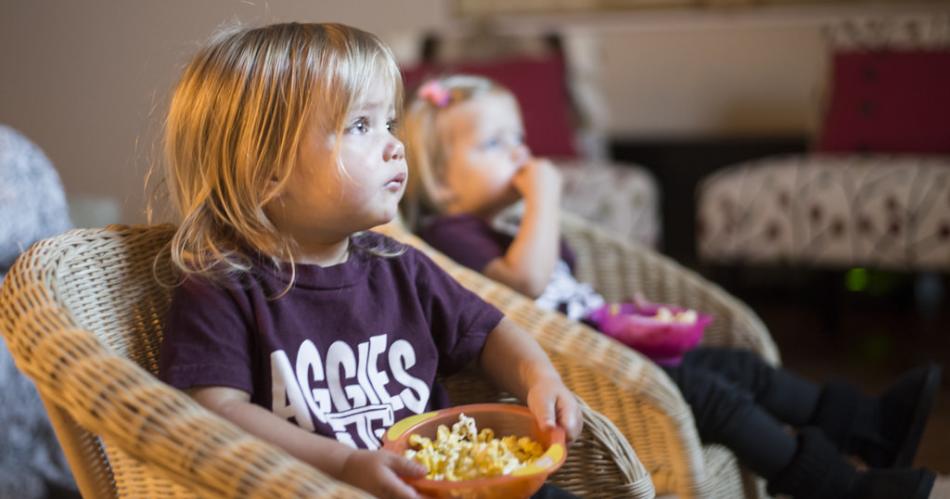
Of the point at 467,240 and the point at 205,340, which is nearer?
the point at 205,340

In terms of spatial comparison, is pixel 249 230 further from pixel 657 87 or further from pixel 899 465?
pixel 657 87

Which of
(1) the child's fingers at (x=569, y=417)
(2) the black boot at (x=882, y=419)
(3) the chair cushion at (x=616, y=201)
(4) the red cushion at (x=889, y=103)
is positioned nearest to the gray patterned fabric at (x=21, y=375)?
(1) the child's fingers at (x=569, y=417)

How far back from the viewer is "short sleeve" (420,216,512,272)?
175 centimetres

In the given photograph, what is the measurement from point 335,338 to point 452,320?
16cm

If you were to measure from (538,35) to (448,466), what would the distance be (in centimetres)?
331

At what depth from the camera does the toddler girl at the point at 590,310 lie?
1.49 m

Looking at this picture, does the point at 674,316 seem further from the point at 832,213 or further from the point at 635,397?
the point at 832,213

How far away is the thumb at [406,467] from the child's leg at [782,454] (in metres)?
0.69

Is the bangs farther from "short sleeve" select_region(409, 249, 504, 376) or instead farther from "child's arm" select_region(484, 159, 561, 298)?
"child's arm" select_region(484, 159, 561, 298)

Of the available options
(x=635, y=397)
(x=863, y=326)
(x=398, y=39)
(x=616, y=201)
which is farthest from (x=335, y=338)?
(x=398, y=39)

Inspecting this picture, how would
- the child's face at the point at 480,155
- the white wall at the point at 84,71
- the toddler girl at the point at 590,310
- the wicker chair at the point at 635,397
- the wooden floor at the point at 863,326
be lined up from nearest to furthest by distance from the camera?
the wicker chair at the point at 635,397, the toddler girl at the point at 590,310, the child's face at the point at 480,155, the wooden floor at the point at 863,326, the white wall at the point at 84,71

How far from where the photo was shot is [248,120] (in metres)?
1.12

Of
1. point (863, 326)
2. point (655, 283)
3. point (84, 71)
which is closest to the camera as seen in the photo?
point (655, 283)

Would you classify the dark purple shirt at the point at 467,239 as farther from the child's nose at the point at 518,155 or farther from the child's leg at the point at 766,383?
the child's leg at the point at 766,383
